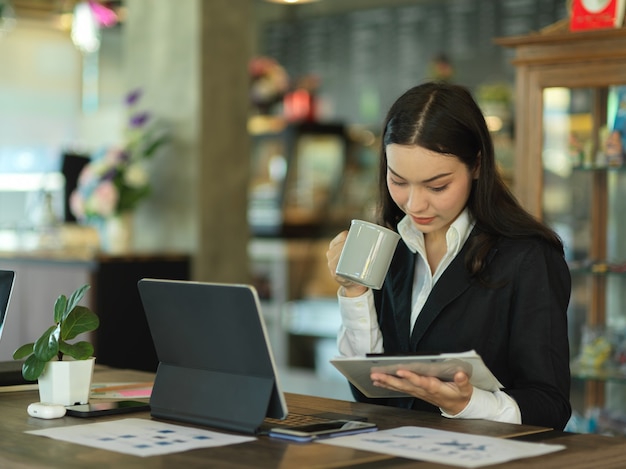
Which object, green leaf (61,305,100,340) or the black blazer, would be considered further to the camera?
the black blazer

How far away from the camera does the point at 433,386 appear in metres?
1.80

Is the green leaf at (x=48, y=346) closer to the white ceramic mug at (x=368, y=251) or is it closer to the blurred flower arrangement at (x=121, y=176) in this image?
the white ceramic mug at (x=368, y=251)

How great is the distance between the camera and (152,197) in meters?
4.80

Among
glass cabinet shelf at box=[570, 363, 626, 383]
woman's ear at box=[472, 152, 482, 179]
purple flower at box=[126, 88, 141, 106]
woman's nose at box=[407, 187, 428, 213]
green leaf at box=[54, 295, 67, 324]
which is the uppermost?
purple flower at box=[126, 88, 141, 106]

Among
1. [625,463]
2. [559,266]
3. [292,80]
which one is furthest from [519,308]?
[292,80]

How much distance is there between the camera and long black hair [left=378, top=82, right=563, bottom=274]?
7.02 ft

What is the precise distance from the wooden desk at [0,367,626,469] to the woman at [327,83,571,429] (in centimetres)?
28

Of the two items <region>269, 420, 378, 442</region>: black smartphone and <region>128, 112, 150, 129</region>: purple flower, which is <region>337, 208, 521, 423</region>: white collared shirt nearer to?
<region>269, 420, 378, 442</region>: black smartphone

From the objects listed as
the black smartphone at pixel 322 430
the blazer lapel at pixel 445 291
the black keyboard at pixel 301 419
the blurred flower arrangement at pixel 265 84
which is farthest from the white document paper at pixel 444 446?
the blurred flower arrangement at pixel 265 84

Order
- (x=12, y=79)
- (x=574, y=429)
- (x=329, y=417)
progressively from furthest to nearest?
(x=12, y=79)
(x=574, y=429)
(x=329, y=417)

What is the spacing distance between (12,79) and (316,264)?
7.41 ft

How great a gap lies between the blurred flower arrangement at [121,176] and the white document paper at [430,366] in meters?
2.84

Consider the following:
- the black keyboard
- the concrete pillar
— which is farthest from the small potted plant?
the concrete pillar

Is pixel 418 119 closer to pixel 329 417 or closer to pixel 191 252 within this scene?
pixel 329 417
